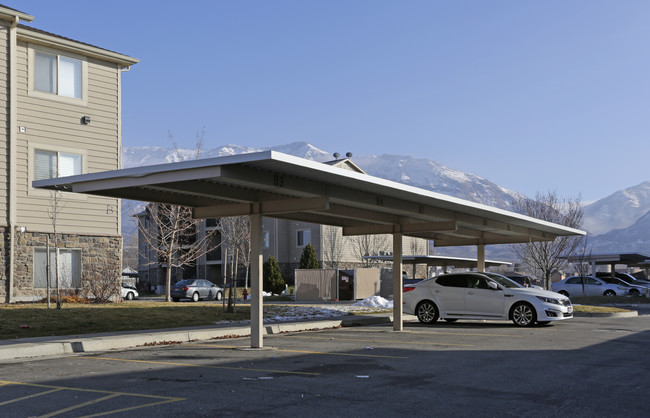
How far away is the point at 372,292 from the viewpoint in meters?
40.2

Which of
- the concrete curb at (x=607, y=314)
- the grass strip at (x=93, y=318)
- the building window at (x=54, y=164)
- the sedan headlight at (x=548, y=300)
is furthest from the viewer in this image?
the concrete curb at (x=607, y=314)

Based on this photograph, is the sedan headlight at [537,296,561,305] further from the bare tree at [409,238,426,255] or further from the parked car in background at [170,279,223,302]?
the bare tree at [409,238,426,255]

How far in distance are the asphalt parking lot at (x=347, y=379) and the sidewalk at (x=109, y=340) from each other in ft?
1.99

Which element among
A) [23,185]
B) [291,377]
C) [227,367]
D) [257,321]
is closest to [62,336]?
[257,321]

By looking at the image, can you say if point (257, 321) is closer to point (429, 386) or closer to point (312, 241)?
point (429, 386)

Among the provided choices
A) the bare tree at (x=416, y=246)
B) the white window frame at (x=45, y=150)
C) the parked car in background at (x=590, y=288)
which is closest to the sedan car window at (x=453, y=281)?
the white window frame at (x=45, y=150)

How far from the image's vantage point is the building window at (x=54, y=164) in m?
25.1

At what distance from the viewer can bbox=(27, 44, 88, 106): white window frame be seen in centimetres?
2498

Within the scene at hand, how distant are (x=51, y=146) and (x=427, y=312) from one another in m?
14.7

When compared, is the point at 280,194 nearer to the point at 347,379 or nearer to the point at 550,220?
the point at 347,379

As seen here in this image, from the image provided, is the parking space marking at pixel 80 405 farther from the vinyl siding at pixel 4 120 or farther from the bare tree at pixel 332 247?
the bare tree at pixel 332 247

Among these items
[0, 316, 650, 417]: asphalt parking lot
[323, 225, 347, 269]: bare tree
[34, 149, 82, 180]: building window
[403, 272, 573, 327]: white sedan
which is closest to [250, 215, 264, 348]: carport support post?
[0, 316, 650, 417]: asphalt parking lot

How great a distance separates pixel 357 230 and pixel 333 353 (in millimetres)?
7393

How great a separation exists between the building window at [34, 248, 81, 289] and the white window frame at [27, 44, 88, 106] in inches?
220
